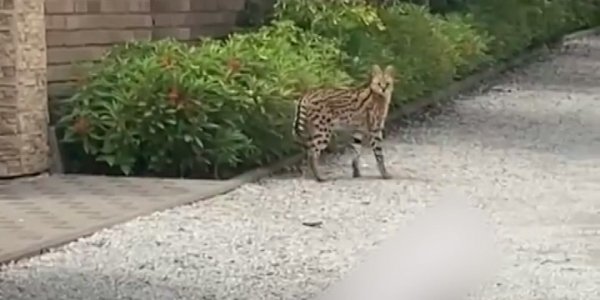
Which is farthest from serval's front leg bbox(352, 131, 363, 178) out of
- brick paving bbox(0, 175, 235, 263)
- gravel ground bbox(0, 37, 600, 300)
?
brick paving bbox(0, 175, 235, 263)

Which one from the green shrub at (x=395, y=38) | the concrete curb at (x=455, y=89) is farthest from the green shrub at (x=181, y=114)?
the green shrub at (x=395, y=38)

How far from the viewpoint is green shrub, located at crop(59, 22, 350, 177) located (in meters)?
10.4

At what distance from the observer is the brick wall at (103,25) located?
36.2ft

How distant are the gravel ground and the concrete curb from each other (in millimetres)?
181

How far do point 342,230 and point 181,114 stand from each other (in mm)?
2557

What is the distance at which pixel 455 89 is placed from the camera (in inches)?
691

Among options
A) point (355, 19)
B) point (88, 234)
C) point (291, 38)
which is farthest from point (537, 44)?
point (88, 234)

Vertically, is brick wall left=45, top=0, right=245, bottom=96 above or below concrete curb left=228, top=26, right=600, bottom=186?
above

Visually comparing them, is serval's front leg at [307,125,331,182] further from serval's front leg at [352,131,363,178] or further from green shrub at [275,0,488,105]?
green shrub at [275,0,488,105]

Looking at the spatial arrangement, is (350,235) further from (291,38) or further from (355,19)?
(355,19)

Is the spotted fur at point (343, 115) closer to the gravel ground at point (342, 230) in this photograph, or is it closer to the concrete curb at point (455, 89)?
A: the gravel ground at point (342, 230)

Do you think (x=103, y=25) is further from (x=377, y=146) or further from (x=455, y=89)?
(x=455, y=89)

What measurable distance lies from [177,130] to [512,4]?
12314 millimetres

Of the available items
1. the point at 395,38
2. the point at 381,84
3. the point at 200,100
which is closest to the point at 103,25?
the point at 200,100
